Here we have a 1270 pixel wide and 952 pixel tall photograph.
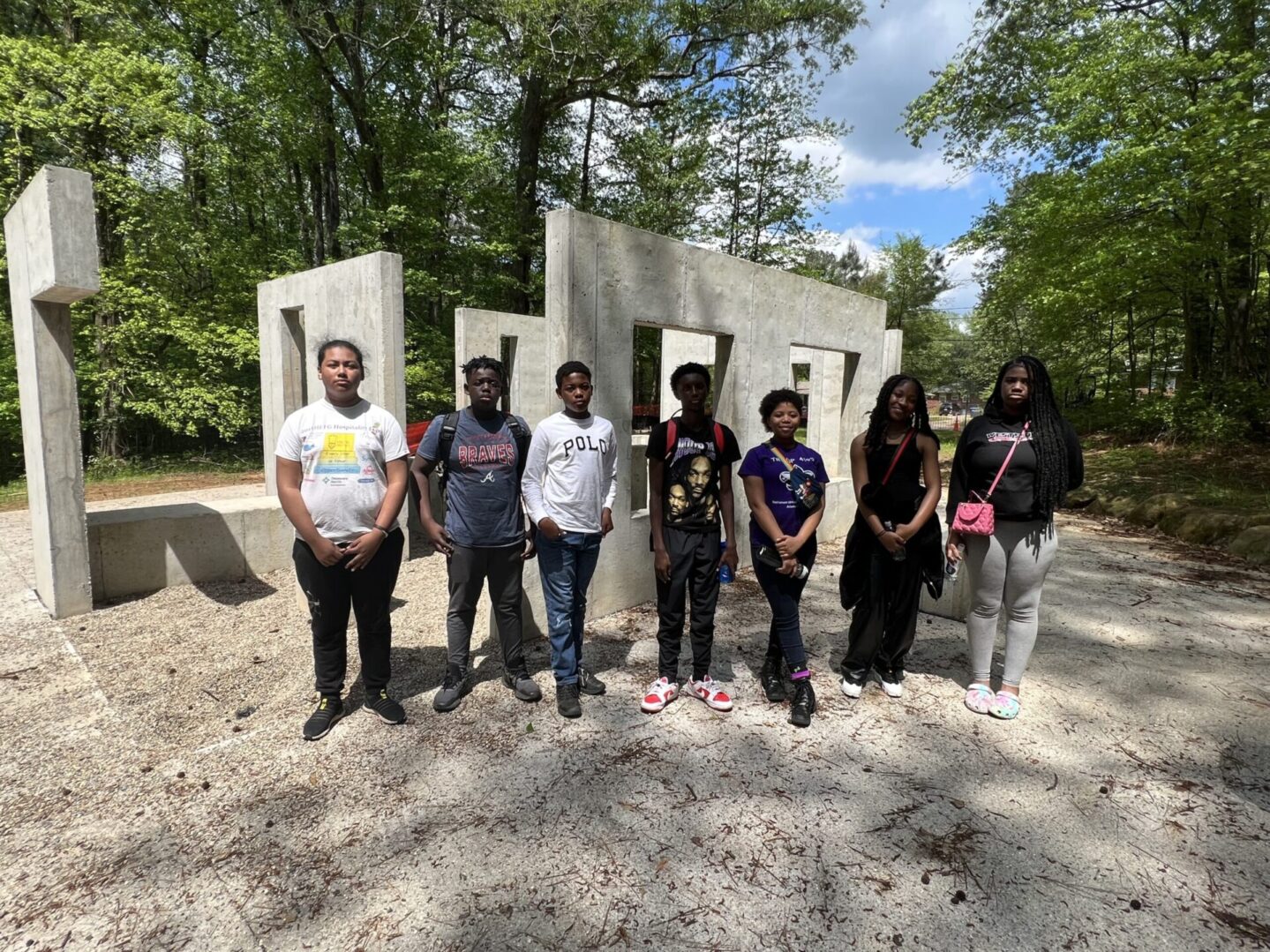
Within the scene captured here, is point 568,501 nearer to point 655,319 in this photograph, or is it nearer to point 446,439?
point 446,439

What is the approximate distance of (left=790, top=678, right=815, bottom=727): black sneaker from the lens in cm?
333

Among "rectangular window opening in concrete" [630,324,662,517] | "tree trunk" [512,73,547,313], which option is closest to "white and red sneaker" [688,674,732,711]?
"rectangular window opening in concrete" [630,324,662,517]

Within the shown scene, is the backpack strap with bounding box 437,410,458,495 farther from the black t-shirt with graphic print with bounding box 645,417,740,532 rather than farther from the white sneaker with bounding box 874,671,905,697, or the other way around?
the white sneaker with bounding box 874,671,905,697

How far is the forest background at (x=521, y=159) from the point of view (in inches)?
388

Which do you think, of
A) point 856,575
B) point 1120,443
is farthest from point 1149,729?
point 1120,443

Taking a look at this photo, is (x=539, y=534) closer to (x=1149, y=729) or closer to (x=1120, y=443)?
(x=1149, y=729)

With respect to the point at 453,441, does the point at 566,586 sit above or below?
below

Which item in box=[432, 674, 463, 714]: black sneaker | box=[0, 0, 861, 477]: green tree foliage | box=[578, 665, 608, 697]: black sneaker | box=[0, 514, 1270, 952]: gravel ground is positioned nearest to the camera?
box=[0, 514, 1270, 952]: gravel ground

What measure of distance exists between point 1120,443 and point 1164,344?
5.44m

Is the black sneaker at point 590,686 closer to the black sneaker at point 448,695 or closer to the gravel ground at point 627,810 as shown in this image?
the gravel ground at point 627,810

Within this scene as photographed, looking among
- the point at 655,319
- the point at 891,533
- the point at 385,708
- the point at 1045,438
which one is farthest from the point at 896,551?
the point at 385,708

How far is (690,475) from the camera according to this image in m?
3.32

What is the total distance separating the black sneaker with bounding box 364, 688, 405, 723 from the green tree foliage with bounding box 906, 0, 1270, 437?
1112cm

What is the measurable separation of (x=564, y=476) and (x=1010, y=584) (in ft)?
7.85
